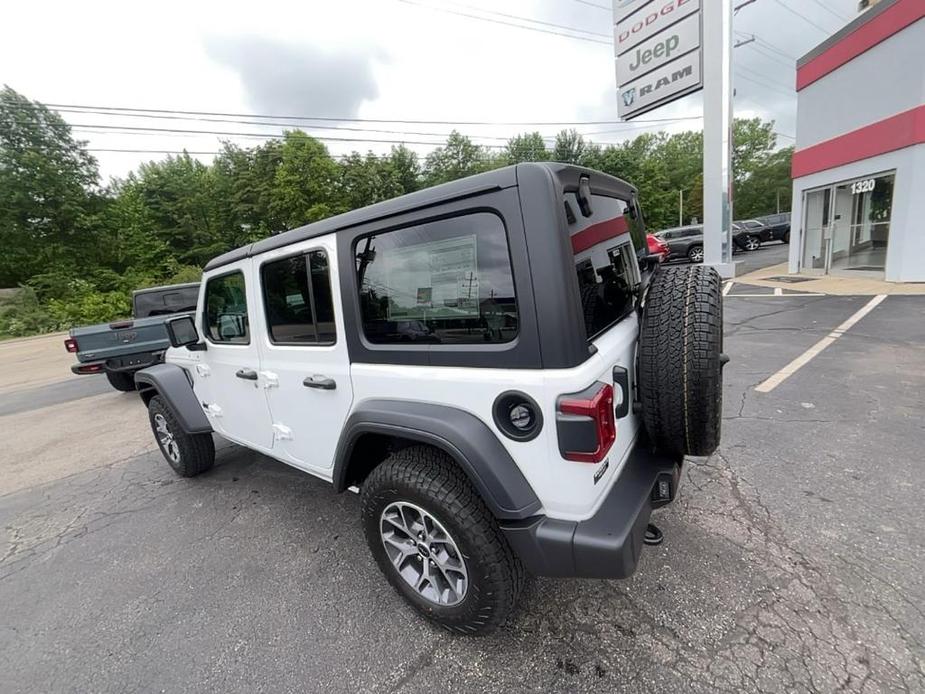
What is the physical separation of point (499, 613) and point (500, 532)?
35 centimetres

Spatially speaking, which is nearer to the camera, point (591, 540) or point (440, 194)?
point (591, 540)

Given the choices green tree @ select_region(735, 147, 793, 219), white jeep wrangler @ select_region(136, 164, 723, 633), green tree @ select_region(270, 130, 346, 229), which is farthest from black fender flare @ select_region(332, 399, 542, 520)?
green tree @ select_region(735, 147, 793, 219)

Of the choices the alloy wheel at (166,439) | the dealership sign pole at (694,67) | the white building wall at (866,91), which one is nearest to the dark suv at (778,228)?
the white building wall at (866,91)

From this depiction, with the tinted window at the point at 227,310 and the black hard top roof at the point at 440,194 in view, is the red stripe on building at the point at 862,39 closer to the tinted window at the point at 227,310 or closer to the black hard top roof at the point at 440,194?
the black hard top roof at the point at 440,194

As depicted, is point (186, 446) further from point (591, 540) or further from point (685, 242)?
point (685, 242)

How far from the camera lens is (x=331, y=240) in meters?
2.15

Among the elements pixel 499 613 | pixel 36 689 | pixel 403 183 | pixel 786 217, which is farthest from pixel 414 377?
pixel 403 183

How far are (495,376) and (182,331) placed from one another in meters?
2.63

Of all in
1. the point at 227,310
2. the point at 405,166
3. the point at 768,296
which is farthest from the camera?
the point at 405,166

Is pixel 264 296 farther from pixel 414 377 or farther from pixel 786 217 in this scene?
pixel 786 217

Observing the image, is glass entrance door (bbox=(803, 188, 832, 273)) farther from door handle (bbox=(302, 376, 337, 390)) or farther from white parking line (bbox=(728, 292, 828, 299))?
door handle (bbox=(302, 376, 337, 390))

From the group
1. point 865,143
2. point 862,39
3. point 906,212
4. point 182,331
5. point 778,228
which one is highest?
point 862,39

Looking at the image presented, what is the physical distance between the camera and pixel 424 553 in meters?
2.03

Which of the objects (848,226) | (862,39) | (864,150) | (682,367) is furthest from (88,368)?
(862,39)
